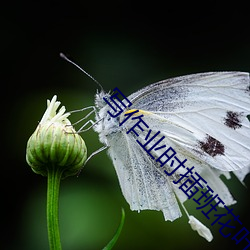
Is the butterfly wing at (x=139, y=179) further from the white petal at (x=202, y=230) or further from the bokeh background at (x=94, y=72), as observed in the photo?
the bokeh background at (x=94, y=72)

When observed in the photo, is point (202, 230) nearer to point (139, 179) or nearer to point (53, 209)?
point (139, 179)

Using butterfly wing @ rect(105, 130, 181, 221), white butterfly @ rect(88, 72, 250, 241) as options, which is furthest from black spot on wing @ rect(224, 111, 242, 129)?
butterfly wing @ rect(105, 130, 181, 221)

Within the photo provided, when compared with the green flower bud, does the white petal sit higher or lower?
lower

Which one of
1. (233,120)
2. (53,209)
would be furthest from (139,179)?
(53,209)

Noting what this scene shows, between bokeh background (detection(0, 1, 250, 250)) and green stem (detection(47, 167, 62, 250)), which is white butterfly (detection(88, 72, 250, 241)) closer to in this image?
green stem (detection(47, 167, 62, 250))

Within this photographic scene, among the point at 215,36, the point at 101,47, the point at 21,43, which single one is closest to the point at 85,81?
the point at 101,47

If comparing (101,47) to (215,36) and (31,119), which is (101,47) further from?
(215,36)

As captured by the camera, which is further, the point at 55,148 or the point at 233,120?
the point at 233,120

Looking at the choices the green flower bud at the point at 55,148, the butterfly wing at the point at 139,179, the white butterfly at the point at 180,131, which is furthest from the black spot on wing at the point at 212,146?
the green flower bud at the point at 55,148
